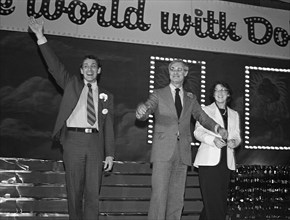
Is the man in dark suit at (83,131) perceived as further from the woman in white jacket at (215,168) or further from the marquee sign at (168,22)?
the marquee sign at (168,22)

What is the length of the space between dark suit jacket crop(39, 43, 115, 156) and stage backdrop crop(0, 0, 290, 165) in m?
1.41

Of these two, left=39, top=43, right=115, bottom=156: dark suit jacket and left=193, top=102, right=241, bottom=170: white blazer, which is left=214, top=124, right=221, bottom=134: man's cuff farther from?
left=39, top=43, right=115, bottom=156: dark suit jacket

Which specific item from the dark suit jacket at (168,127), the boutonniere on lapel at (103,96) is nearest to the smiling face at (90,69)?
the boutonniere on lapel at (103,96)

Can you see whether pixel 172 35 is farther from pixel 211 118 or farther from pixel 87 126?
pixel 87 126

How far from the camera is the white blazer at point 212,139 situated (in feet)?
12.2

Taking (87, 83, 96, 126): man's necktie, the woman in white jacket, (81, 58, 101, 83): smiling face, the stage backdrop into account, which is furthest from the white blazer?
the stage backdrop

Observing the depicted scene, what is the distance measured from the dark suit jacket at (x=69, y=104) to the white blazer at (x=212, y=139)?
0.84 m

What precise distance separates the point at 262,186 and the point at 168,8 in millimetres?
2659

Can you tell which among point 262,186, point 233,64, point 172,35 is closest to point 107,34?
point 172,35

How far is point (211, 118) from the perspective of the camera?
380 centimetres

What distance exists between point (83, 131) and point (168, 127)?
2.43ft

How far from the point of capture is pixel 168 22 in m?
5.44

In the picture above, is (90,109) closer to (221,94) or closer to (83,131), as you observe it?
(83,131)

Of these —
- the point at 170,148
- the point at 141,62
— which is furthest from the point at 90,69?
the point at 141,62
